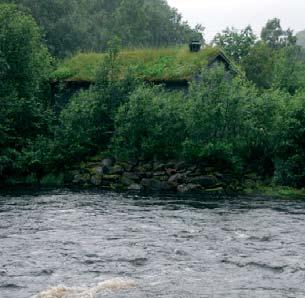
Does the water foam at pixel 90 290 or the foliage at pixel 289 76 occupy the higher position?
the foliage at pixel 289 76

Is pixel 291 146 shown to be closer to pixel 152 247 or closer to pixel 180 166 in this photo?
pixel 180 166

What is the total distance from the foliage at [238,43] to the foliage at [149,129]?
32351 millimetres

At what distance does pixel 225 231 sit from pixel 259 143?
1267 cm

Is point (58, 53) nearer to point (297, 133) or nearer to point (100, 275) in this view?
point (297, 133)

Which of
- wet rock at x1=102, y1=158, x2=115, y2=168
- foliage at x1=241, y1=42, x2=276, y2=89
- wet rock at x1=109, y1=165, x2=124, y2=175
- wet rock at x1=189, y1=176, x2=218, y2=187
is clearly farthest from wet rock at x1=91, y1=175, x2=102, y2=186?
foliage at x1=241, y1=42, x2=276, y2=89

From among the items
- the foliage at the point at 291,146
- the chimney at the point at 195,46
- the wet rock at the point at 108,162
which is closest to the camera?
the foliage at the point at 291,146

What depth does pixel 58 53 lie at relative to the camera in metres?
61.5

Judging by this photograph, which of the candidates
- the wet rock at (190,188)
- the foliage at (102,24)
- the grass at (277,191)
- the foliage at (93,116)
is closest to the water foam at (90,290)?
the grass at (277,191)

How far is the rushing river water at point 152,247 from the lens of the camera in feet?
44.8

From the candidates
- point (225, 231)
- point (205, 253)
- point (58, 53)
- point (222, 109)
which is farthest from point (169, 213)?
point (58, 53)

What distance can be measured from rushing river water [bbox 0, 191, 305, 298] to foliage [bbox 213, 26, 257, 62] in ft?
128

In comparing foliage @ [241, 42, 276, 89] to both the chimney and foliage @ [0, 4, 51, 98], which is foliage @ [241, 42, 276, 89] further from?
foliage @ [0, 4, 51, 98]

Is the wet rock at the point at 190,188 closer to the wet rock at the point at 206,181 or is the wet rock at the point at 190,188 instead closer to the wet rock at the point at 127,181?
the wet rock at the point at 206,181

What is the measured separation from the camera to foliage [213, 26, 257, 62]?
6366cm
